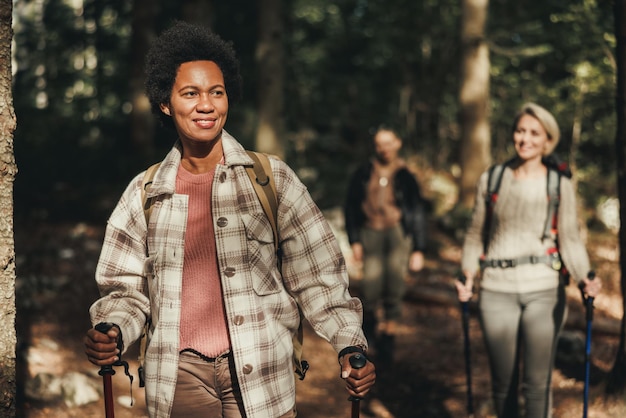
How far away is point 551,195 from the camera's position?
183 inches

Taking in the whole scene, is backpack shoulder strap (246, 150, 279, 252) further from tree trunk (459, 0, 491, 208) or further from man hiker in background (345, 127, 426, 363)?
tree trunk (459, 0, 491, 208)

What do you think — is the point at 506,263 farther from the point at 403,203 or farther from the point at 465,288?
the point at 403,203

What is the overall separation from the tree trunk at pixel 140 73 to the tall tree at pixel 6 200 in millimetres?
10336

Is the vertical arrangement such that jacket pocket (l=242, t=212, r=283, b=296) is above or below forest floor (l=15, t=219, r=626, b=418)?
above

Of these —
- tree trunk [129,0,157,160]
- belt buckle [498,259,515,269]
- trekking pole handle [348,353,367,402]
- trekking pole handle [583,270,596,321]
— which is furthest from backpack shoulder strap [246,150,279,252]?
tree trunk [129,0,157,160]

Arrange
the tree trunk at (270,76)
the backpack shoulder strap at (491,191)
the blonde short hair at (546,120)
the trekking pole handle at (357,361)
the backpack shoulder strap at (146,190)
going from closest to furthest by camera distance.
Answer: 1. the trekking pole handle at (357,361)
2. the backpack shoulder strap at (146,190)
3. the blonde short hair at (546,120)
4. the backpack shoulder strap at (491,191)
5. the tree trunk at (270,76)

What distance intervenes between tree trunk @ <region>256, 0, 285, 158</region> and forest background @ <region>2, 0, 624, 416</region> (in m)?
0.03

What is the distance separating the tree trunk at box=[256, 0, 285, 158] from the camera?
12734 millimetres

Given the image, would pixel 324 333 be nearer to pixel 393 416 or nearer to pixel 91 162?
pixel 393 416

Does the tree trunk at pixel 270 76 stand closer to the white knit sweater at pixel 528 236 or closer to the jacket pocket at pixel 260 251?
the white knit sweater at pixel 528 236

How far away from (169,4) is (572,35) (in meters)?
9.29

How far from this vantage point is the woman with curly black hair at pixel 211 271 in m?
2.75

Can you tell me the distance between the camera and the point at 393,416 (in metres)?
6.29

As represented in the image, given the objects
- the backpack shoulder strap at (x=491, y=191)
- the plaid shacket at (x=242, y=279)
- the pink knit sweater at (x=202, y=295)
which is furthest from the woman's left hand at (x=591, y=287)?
the pink knit sweater at (x=202, y=295)
